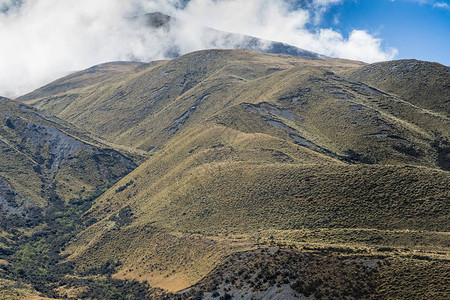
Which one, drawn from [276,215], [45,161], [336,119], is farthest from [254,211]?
[45,161]

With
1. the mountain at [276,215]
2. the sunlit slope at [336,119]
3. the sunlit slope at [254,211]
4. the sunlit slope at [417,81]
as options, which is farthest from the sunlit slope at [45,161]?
the sunlit slope at [417,81]

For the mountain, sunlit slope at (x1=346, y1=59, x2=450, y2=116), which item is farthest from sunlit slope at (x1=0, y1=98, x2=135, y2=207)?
sunlit slope at (x1=346, y1=59, x2=450, y2=116)

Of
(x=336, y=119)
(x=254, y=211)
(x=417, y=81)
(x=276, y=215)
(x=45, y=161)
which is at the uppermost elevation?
(x=417, y=81)

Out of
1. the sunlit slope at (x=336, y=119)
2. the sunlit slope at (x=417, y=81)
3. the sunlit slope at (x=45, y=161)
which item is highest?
the sunlit slope at (x=417, y=81)

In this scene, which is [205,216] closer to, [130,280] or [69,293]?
[130,280]

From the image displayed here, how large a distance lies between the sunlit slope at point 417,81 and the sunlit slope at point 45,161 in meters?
114

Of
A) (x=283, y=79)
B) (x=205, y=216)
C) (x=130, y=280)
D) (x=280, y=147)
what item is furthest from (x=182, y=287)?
(x=283, y=79)

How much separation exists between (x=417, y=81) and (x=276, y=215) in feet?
375

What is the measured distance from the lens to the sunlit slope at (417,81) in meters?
140

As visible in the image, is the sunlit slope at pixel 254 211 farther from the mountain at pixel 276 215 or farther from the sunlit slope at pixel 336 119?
the sunlit slope at pixel 336 119

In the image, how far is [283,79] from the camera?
176 metres

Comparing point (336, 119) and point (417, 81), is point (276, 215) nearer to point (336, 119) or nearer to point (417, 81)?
point (336, 119)

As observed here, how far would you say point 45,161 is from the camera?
153 metres

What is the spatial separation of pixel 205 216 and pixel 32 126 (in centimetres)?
12314
